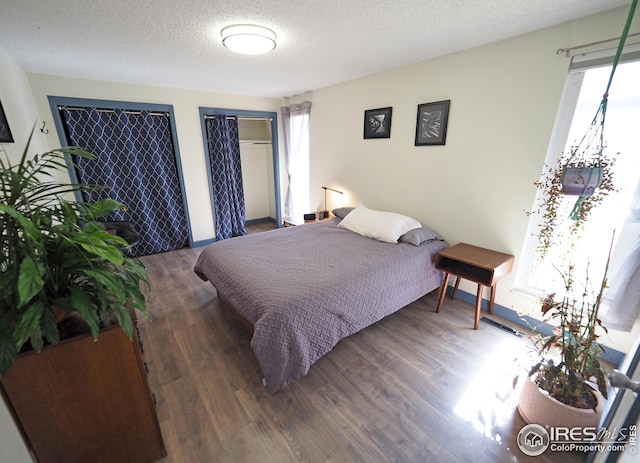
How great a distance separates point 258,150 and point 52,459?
4657mm

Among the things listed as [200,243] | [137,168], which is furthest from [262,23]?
[200,243]

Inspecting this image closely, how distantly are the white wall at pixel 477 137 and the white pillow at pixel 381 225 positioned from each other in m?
0.30

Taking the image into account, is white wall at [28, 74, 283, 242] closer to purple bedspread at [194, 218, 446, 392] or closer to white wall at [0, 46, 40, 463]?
→ white wall at [0, 46, 40, 463]

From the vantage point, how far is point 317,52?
233 cm

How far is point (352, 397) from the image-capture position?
166 centimetres

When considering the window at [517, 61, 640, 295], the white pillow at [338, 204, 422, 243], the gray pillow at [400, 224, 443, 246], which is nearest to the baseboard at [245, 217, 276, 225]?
the white pillow at [338, 204, 422, 243]

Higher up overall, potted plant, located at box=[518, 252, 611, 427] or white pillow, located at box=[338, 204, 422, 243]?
white pillow, located at box=[338, 204, 422, 243]

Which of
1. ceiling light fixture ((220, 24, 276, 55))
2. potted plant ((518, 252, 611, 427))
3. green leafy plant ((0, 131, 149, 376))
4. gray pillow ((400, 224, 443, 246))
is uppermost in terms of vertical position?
ceiling light fixture ((220, 24, 276, 55))

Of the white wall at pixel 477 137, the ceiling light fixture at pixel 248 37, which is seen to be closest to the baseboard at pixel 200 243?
the white wall at pixel 477 137

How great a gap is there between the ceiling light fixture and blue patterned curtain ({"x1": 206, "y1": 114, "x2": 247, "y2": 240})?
7.22 ft

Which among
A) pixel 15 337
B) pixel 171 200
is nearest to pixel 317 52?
pixel 15 337

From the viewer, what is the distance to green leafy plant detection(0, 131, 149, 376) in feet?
2.60

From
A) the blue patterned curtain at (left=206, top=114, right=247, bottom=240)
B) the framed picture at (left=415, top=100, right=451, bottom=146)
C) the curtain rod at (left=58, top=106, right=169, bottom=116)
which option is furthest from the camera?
the blue patterned curtain at (left=206, top=114, right=247, bottom=240)

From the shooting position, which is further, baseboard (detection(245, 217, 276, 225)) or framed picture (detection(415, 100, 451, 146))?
baseboard (detection(245, 217, 276, 225))
